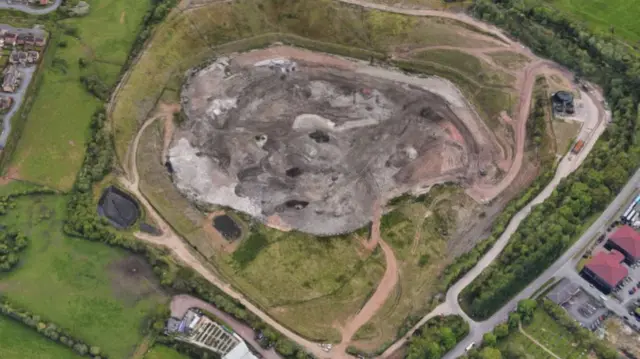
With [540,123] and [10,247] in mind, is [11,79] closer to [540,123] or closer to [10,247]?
[10,247]

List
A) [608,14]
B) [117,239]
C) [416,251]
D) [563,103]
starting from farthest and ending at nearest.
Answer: [608,14] < [563,103] < [416,251] < [117,239]

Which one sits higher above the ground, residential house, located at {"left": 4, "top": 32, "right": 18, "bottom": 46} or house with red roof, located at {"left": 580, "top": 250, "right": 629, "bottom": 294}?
house with red roof, located at {"left": 580, "top": 250, "right": 629, "bottom": 294}

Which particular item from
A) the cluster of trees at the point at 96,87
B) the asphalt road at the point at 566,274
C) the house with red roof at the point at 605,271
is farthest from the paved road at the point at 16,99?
the house with red roof at the point at 605,271

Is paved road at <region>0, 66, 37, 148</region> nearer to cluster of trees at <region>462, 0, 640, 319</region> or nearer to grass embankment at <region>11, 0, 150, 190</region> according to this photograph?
grass embankment at <region>11, 0, 150, 190</region>

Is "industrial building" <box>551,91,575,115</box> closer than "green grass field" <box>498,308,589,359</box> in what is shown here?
No

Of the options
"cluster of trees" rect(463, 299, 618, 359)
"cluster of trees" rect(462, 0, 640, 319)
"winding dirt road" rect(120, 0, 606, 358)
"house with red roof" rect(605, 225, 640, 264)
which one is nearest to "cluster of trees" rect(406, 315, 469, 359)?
"winding dirt road" rect(120, 0, 606, 358)

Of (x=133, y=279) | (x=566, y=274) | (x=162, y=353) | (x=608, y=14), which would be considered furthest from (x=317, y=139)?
(x=608, y=14)
